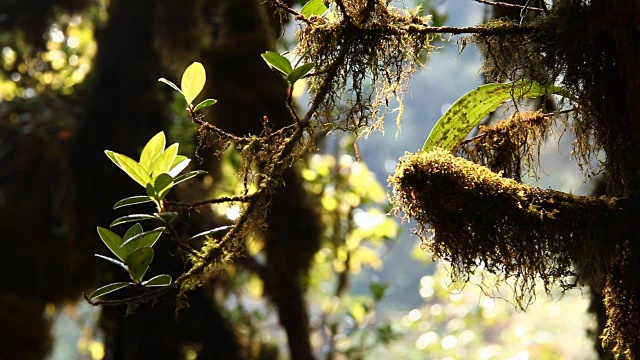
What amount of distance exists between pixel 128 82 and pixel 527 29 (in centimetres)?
136

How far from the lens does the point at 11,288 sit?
1828 mm

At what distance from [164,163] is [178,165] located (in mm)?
28

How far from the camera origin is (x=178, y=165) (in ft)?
2.03

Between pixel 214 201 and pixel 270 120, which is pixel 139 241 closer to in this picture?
pixel 214 201

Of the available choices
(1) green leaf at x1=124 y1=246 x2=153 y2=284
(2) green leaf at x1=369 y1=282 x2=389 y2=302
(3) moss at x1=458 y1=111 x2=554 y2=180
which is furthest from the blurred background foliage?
(1) green leaf at x1=124 y1=246 x2=153 y2=284

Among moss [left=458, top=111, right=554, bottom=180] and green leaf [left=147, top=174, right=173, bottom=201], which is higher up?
moss [left=458, top=111, right=554, bottom=180]

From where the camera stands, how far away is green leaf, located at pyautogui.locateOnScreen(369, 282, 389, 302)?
1.87 metres

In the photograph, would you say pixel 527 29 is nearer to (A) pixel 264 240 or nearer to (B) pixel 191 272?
(B) pixel 191 272

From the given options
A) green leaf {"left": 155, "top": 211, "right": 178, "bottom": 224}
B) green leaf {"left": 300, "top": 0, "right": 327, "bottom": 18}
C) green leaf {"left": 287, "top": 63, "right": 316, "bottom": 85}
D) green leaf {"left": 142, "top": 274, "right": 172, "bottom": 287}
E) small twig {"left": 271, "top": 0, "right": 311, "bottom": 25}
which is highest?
green leaf {"left": 300, "top": 0, "right": 327, "bottom": 18}

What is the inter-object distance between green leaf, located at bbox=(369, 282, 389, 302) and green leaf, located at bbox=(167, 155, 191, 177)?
4.36ft

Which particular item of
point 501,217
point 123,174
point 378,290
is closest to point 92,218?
point 123,174

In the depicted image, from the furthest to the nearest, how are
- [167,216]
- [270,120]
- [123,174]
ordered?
[123,174] → [270,120] → [167,216]

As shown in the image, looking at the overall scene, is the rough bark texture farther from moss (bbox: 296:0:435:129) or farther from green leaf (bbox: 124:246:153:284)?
green leaf (bbox: 124:246:153:284)

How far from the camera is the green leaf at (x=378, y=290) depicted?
187 cm
